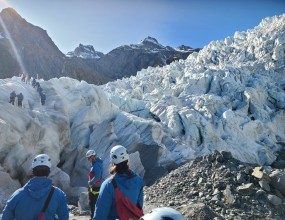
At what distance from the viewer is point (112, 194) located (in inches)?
165

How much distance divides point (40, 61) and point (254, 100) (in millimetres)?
65405

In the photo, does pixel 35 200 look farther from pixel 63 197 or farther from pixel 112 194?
pixel 112 194

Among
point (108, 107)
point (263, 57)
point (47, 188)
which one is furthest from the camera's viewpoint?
point (263, 57)

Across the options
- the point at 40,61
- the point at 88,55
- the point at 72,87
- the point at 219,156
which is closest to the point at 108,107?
the point at 72,87

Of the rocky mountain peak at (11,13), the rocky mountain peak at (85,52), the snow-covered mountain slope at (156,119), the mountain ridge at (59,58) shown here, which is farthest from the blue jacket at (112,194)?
the rocky mountain peak at (85,52)

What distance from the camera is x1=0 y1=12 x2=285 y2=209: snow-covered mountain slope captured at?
2042 cm

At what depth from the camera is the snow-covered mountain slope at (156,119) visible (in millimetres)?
20422

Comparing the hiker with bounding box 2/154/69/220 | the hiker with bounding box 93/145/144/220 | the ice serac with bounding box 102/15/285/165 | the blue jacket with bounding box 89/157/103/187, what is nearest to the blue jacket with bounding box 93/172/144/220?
the hiker with bounding box 93/145/144/220

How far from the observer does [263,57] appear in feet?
232

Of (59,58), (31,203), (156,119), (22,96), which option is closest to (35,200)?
(31,203)

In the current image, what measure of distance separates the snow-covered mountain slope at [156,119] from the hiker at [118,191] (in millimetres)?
14240

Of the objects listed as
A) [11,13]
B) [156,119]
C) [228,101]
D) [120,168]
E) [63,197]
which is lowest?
[63,197]

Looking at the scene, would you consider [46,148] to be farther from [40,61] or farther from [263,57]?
[40,61]

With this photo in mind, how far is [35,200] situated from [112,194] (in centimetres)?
78
